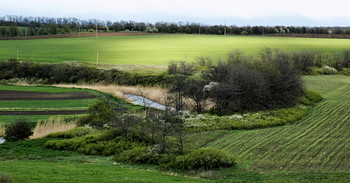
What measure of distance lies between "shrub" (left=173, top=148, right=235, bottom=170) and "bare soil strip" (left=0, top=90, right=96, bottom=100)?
33.7 metres

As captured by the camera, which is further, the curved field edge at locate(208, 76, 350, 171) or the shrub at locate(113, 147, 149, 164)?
the shrub at locate(113, 147, 149, 164)

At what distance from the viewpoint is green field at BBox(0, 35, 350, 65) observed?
97125 millimetres

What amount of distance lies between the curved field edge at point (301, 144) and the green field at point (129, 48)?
174 feet

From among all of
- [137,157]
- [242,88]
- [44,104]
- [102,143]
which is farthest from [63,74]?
[137,157]

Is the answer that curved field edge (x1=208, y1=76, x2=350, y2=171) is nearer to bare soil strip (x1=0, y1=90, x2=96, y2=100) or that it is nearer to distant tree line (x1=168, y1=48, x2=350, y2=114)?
distant tree line (x1=168, y1=48, x2=350, y2=114)

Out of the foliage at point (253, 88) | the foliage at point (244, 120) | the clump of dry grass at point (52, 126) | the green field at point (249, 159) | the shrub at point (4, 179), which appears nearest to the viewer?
the shrub at point (4, 179)

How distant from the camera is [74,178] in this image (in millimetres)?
19312

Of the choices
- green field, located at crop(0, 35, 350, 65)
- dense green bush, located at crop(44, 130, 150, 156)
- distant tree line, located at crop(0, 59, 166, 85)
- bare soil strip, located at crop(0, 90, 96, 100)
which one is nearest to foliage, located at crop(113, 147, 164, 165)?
dense green bush, located at crop(44, 130, 150, 156)

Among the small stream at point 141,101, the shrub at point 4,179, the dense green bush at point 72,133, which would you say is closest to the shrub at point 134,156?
the dense green bush at point 72,133

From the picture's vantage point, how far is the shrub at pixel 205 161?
25.2 m

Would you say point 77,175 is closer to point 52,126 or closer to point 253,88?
point 52,126

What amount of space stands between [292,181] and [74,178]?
10.3m

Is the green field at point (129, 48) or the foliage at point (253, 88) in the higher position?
the green field at point (129, 48)

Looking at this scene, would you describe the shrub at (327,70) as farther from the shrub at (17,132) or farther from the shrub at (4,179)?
the shrub at (4,179)
